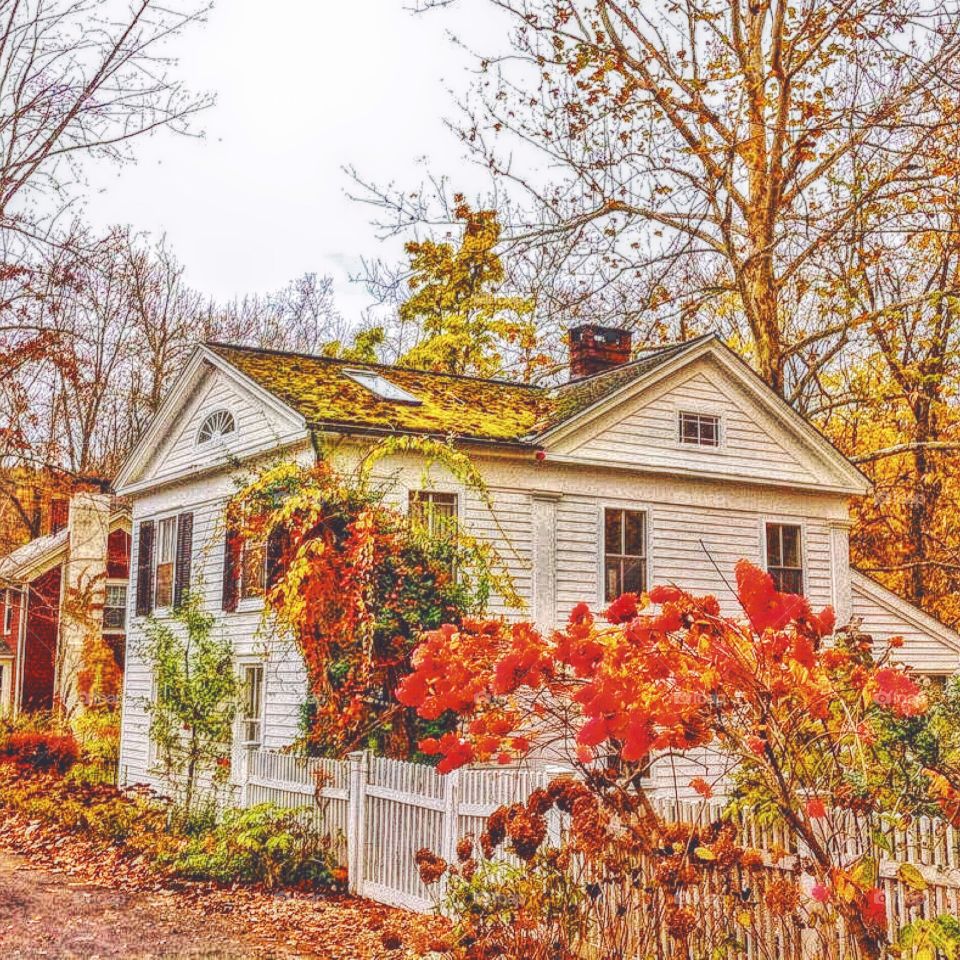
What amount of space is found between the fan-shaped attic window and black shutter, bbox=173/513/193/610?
1279mm

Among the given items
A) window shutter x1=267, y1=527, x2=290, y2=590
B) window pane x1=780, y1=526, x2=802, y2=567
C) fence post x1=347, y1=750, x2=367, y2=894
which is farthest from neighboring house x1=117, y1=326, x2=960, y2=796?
fence post x1=347, y1=750, x2=367, y2=894

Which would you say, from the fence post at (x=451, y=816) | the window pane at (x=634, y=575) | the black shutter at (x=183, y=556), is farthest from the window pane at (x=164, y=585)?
the fence post at (x=451, y=816)

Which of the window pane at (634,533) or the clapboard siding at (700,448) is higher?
the clapboard siding at (700,448)

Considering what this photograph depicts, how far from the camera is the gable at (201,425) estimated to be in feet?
52.6

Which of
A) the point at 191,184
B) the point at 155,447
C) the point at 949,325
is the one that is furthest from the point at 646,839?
the point at 949,325

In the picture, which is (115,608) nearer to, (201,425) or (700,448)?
(201,425)

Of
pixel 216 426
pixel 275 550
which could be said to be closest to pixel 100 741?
pixel 216 426

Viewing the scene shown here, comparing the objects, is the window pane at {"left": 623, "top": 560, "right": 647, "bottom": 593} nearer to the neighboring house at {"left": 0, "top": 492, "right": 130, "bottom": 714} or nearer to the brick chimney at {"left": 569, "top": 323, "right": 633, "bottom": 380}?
the brick chimney at {"left": 569, "top": 323, "right": 633, "bottom": 380}

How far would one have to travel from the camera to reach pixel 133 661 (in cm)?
2078

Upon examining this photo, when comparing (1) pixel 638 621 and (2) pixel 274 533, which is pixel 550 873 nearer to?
(1) pixel 638 621

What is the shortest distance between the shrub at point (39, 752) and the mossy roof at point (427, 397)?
7100 millimetres

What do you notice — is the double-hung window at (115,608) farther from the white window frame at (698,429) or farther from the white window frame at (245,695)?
the white window frame at (698,429)

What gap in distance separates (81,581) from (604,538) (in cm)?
1577

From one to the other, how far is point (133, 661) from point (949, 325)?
17138mm
